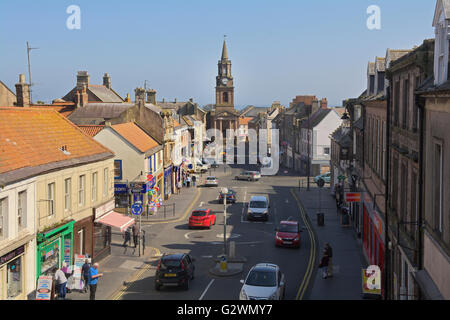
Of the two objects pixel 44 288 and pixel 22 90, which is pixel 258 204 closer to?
pixel 22 90

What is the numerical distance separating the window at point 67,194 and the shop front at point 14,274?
173 inches

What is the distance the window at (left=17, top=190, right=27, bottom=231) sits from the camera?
19.6 meters

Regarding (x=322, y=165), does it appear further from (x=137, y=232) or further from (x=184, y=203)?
(x=137, y=232)

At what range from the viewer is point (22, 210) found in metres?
19.9

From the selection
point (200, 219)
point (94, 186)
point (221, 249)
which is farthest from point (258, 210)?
point (94, 186)

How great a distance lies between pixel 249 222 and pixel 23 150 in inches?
883

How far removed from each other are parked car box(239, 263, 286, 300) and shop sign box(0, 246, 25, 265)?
8.26 metres

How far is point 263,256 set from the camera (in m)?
29.8

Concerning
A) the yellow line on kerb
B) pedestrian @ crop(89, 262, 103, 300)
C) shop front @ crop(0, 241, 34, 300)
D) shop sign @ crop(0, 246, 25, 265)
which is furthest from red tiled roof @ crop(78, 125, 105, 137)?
shop sign @ crop(0, 246, 25, 265)

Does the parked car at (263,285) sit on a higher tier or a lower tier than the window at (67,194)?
lower

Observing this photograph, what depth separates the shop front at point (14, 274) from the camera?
18.1 m

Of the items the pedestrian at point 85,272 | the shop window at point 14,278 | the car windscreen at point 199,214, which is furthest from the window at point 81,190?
the car windscreen at point 199,214

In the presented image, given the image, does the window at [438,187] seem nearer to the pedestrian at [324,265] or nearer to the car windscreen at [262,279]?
the car windscreen at [262,279]

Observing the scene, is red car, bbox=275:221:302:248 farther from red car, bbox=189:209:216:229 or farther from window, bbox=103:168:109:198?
window, bbox=103:168:109:198
